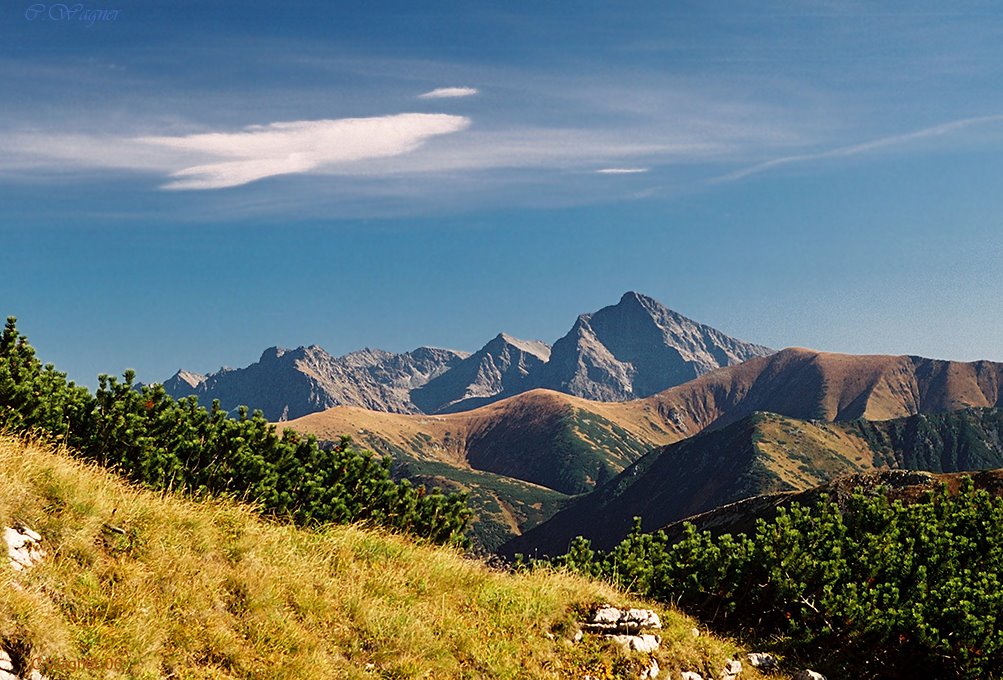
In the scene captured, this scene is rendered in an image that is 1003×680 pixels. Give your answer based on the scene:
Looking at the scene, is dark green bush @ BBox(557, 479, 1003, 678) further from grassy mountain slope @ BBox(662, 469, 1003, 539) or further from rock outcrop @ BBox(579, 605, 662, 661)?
rock outcrop @ BBox(579, 605, 662, 661)

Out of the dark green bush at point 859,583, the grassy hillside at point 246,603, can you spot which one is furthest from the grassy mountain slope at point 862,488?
the grassy hillside at point 246,603

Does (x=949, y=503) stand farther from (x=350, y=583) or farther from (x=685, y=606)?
(x=350, y=583)

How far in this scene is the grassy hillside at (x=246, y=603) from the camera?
9648 millimetres

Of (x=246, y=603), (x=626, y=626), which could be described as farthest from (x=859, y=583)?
(x=246, y=603)

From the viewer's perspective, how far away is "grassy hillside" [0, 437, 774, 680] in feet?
31.7

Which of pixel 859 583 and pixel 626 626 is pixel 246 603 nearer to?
pixel 626 626

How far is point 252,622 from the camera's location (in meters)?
11.2

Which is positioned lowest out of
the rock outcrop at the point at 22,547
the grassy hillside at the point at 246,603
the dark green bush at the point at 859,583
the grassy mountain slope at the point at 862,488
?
the grassy mountain slope at the point at 862,488

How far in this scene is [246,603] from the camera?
1153 centimetres

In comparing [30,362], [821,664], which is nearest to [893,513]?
[821,664]

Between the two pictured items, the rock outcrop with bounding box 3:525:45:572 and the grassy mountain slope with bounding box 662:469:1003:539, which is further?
the grassy mountain slope with bounding box 662:469:1003:539

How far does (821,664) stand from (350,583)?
10908mm

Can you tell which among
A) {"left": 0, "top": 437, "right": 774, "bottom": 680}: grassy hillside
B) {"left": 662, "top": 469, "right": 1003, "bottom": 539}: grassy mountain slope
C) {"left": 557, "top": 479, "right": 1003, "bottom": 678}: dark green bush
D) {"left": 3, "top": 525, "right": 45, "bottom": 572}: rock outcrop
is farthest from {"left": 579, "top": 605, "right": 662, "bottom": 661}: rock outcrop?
{"left": 3, "top": 525, "right": 45, "bottom": 572}: rock outcrop

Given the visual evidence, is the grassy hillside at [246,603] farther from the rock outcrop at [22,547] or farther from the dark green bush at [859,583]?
the dark green bush at [859,583]
